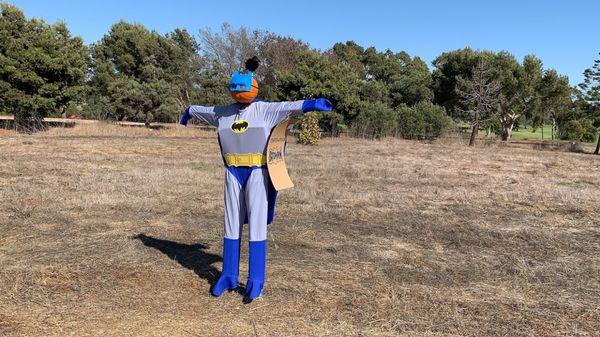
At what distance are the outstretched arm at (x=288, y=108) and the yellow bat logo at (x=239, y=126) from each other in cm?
19

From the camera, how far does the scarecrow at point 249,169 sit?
372 cm

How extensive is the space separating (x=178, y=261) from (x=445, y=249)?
3.10 m

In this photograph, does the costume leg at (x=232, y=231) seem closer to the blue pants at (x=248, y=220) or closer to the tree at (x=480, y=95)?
the blue pants at (x=248, y=220)

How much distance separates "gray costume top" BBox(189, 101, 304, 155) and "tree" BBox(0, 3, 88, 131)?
19.8 meters

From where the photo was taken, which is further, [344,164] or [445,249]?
[344,164]

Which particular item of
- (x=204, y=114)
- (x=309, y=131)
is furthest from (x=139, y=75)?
(x=204, y=114)

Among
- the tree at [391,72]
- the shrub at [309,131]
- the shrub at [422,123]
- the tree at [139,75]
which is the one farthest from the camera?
the tree at [391,72]

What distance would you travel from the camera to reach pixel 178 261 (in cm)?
466

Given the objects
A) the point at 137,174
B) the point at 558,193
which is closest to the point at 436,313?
the point at 558,193

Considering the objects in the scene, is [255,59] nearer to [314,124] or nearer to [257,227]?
[257,227]

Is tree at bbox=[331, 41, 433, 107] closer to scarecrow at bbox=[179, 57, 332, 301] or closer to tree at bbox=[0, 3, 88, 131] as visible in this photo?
tree at bbox=[0, 3, 88, 131]

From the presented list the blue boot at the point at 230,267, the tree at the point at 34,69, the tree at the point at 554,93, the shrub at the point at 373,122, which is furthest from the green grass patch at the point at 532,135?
the blue boot at the point at 230,267

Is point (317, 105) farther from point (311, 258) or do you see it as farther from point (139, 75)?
point (139, 75)

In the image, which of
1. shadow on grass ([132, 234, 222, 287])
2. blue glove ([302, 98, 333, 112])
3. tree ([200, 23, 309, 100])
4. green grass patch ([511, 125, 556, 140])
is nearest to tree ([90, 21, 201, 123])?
tree ([200, 23, 309, 100])
